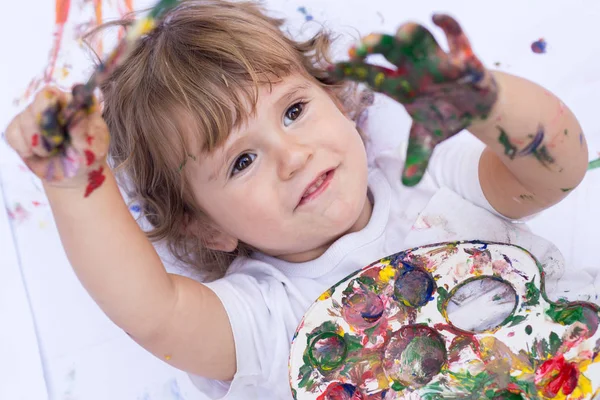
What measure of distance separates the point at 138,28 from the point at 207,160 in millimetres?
176

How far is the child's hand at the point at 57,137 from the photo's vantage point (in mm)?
530

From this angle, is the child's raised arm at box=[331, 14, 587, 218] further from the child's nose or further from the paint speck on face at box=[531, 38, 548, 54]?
the paint speck on face at box=[531, 38, 548, 54]

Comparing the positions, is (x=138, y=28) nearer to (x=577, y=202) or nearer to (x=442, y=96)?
(x=442, y=96)

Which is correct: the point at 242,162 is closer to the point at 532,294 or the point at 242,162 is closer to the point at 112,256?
the point at 112,256

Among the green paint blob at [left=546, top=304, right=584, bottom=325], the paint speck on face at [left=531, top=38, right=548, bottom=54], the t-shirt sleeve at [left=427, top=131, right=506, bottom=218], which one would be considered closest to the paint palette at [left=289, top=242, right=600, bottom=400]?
the green paint blob at [left=546, top=304, right=584, bottom=325]

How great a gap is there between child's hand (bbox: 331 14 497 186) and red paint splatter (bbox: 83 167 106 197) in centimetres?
20

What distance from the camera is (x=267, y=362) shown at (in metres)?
0.74

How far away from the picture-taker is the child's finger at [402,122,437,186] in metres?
0.54

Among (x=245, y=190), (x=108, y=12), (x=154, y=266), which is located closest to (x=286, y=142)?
(x=245, y=190)

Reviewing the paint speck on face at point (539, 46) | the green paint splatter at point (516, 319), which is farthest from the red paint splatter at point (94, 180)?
the paint speck on face at point (539, 46)

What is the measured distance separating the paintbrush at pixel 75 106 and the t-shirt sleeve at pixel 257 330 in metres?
0.25

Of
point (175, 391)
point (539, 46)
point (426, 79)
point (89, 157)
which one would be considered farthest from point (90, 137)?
point (539, 46)

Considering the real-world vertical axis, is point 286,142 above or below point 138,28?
below

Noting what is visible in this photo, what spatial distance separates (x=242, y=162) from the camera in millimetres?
684
